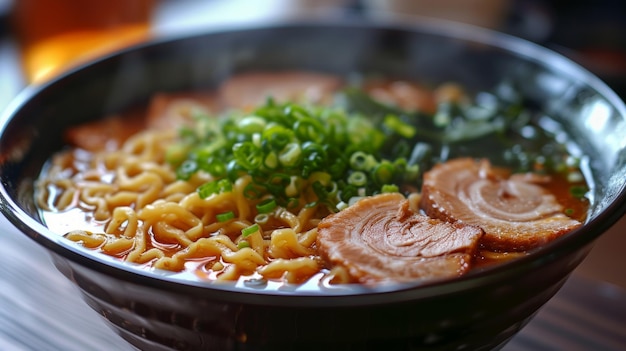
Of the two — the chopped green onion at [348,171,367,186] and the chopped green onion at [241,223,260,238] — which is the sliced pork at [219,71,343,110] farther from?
the chopped green onion at [241,223,260,238]

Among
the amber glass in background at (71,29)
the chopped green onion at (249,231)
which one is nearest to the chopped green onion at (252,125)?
the chopped green onion at (249,231)

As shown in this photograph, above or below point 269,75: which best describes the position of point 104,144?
below

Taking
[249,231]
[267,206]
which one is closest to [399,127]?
[267,206]

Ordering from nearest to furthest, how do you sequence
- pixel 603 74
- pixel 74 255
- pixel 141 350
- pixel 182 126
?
1. pixel 74 255
2. pixel 141 350
3. pixel 182 126
4. pixel 603 74

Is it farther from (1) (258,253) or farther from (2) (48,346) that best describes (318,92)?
(2) (48,346)

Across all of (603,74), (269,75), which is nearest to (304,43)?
(269,75)

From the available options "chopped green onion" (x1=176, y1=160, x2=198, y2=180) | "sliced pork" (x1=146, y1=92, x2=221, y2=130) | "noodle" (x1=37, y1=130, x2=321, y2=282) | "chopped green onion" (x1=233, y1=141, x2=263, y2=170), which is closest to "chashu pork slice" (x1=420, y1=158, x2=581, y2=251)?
"noodle" (x1=37, y1=130, x2=321, y2=282)

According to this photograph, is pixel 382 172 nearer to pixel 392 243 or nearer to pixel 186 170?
pixel 392 243
